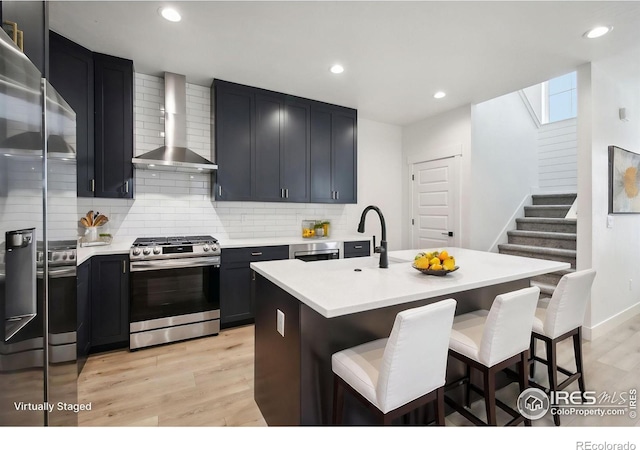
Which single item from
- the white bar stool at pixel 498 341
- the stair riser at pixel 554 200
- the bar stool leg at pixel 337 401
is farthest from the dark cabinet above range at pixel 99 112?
the stair riser at pixel 554 200

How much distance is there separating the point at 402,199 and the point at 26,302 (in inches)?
193

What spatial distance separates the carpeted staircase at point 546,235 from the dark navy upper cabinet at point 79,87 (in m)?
5.05

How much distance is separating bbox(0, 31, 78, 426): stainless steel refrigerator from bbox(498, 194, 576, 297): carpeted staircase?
4.47 meters

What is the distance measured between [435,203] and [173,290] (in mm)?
3722

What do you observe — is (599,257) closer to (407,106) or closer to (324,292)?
(407,106)

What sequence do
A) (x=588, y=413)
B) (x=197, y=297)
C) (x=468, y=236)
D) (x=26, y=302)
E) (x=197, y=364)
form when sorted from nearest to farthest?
(x=26, y=302) < (x=588, y=413) < (x=197, y=364) < (x=197, y=297) < (x=468, y=236)

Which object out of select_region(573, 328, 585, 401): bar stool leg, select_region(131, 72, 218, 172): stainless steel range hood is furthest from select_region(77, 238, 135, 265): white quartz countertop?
select_region(573, 328, 585, 401): bar stool leg

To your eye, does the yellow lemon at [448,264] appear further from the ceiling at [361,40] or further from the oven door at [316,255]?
the oven door at [316,255]

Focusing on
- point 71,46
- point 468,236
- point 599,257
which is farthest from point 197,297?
point 599,257

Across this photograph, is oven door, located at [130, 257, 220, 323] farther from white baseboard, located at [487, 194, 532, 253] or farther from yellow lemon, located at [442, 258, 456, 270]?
white baseboard, located at [487, 194, 532, 253]

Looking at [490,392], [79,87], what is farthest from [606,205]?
[79,87]

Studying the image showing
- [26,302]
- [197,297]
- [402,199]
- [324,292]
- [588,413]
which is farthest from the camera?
[402,199]

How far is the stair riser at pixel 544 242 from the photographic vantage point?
3.85 m

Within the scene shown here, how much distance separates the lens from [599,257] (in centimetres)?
308
